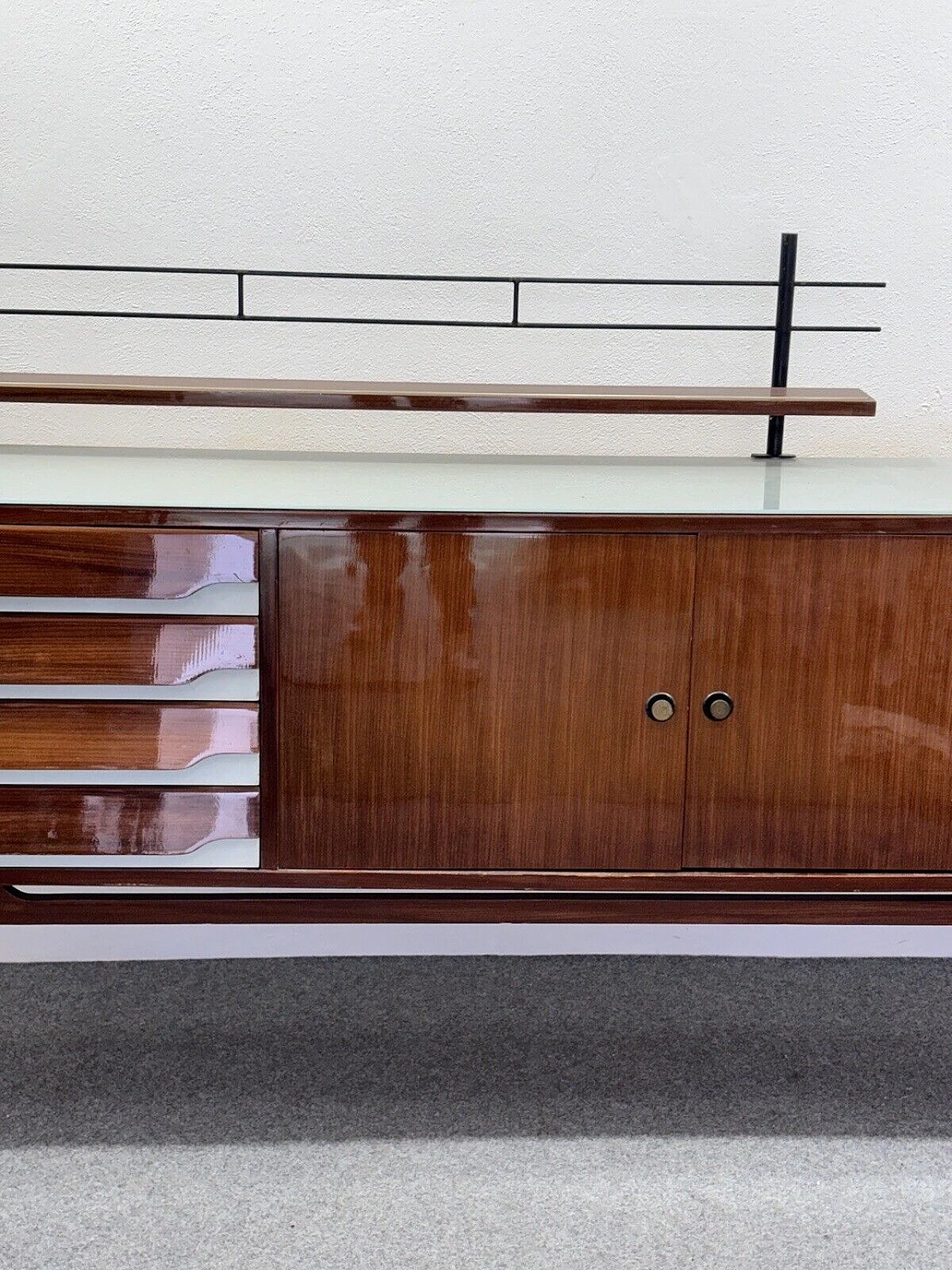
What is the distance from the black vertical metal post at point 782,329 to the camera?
110 centimetres

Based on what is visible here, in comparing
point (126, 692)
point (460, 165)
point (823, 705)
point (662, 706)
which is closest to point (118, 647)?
point (126, 692)

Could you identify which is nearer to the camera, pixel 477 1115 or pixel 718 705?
pixel 718 705

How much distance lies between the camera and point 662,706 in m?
0.82

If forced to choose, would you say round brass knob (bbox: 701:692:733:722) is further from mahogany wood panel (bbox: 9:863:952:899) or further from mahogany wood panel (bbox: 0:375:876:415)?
mahogany wood panel (bbox: 0:375:876:415)

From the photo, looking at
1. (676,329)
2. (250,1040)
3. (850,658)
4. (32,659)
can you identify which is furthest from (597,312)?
(250,1040)

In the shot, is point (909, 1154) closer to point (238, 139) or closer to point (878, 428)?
point (878, 428)

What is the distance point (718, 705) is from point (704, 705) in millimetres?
10

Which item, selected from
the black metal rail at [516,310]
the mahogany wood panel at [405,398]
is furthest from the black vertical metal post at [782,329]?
the mahogany wood panel at [405,398]

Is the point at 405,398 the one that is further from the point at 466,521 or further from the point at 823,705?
the point at 823,705

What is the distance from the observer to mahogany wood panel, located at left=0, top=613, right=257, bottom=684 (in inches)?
31.5

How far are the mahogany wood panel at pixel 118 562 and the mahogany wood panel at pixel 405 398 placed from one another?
21 cm

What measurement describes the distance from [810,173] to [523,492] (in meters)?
0.52

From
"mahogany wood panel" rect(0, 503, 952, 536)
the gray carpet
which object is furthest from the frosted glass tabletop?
the gray carpet

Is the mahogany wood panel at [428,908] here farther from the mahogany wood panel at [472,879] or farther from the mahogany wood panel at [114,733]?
the mahogany wood panel at [114,733]
